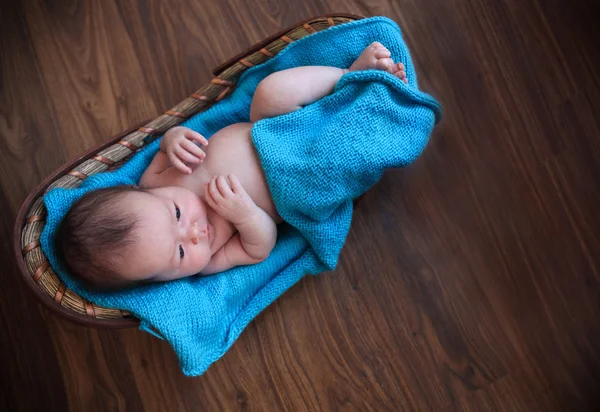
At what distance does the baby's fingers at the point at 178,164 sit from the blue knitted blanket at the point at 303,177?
16 centimetres

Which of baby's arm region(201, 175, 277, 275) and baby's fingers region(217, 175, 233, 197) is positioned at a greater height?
baby's fingers region(217, 175, 233, 197)

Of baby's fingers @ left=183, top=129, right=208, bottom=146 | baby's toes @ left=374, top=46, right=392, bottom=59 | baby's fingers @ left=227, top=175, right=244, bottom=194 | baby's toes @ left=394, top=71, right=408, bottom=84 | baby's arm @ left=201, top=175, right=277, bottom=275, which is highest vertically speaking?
baby's fingers @ left=183, top=129, right=208, bottom=146

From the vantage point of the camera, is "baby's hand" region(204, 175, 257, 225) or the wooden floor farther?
the wooden floor

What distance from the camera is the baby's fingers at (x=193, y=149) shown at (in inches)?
37.5

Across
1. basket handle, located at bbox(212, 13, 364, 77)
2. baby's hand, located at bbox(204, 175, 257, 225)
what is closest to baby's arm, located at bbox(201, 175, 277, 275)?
baby's hand, located at bbox(204, 175, 257, 225)

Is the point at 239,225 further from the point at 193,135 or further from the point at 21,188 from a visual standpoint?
the point at 21,188

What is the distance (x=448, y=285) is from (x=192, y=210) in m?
0.67

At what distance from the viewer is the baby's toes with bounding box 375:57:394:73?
0.92 metres

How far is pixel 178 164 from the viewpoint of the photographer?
956 mm

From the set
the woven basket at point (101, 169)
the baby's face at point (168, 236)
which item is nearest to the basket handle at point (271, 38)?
the woven basket at point (101, 169)

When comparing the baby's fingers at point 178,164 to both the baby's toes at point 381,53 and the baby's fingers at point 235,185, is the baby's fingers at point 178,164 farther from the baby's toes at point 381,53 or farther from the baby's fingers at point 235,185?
the baby's toes at point 381,53

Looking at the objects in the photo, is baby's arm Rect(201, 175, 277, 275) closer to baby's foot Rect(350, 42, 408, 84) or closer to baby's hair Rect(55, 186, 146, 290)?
baby's hair Rect(55, 186, 146, 290)

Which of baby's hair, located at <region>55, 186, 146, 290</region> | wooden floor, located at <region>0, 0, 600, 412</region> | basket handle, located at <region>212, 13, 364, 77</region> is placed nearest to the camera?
baby's hair, located at <region>55, 186, 146, 290</region>

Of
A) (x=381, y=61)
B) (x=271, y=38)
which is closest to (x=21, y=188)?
(x=271, y=38)
